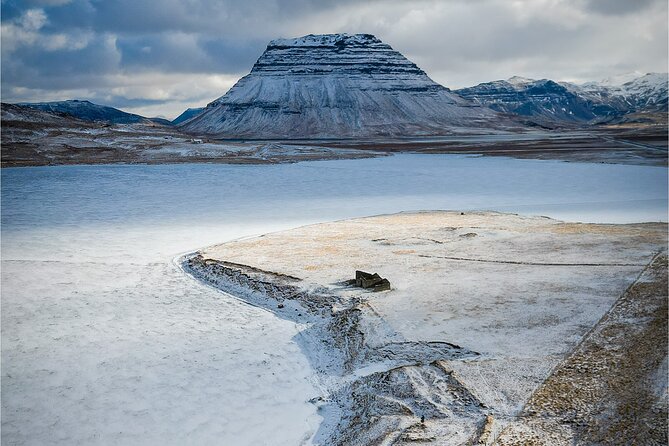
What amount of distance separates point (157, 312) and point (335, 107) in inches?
6375

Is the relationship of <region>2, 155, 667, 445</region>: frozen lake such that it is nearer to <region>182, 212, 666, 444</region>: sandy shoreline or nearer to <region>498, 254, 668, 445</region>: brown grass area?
<region>182, 212, 666, 444</region>: sandy shoreline

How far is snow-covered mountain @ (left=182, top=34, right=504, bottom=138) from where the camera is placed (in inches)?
6211

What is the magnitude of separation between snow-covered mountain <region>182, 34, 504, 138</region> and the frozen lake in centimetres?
11292

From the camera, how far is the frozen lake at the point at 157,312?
9461 millimetres

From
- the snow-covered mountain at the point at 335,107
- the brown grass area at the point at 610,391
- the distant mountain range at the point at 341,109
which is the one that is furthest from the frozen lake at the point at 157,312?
the snow-covered mountain at the point at 335,107

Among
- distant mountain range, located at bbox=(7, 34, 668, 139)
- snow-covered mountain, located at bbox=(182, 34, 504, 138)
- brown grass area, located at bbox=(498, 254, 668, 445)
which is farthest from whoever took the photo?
snow-covered mountain, located at bbox=(182, 34, 504, 138)

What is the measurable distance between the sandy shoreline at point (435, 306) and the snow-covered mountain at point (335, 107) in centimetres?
12670

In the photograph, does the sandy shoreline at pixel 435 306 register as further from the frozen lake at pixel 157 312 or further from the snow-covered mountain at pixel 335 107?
the snow-covered mountain at pixel 335 107

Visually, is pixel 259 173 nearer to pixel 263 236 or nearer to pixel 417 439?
pixel 263 236

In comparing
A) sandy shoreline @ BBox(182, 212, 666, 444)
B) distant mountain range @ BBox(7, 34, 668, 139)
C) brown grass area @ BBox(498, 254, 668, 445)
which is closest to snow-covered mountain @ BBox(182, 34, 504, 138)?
distant mountain range @ BBox(7, 34, 668, 139)

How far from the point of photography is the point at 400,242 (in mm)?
20297

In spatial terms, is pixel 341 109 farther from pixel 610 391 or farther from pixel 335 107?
pixel 610 391

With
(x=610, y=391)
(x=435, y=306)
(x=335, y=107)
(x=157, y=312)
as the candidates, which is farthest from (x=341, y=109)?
(x=610, y=391)

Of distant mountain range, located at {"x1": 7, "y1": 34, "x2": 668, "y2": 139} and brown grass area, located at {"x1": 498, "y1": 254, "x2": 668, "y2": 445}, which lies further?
distant mountain range, located at {"x1": 7, "y1": 34, "x2": 668, "y2": 139}
